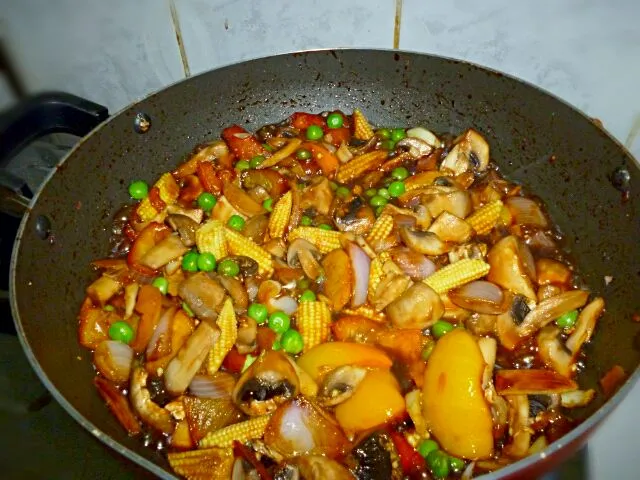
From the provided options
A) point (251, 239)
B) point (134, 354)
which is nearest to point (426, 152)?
point (251, 239)

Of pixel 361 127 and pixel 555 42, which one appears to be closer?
pixel 555 42

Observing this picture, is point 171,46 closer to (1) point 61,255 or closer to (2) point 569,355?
(1) point 61,255

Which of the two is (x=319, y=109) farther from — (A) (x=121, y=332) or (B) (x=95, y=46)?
(A) (x=121, y=332)

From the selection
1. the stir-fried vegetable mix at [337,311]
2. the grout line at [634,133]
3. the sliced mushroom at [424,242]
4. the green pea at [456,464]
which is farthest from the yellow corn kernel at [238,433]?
the grout line at [634,133]

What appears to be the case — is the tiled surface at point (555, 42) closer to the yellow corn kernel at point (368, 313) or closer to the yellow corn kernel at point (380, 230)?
the yellow corn kernel at point (380, 230)

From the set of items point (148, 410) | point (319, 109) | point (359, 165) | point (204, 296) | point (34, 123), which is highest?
point (34, 123)

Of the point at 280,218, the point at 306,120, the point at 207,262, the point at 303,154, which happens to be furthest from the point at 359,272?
the point at 306,120
